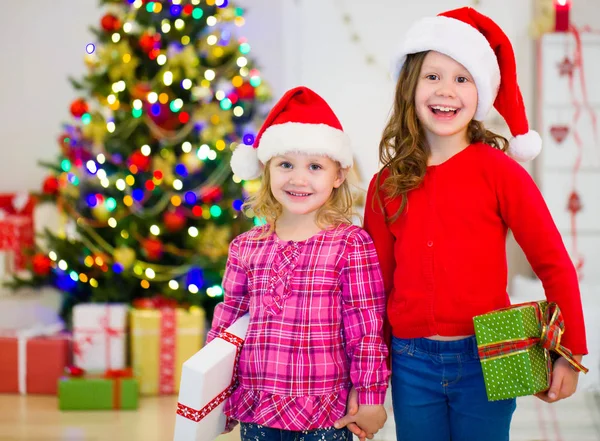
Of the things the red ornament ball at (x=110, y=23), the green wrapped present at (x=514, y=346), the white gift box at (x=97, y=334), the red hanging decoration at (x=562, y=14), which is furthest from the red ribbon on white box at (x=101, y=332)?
the red hanging decoration at (x=562, y=14)

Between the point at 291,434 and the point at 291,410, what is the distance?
80 mm

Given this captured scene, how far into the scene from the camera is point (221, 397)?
173 centimetres

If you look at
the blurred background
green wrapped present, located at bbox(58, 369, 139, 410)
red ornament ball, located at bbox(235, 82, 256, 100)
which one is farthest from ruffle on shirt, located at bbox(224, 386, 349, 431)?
red ornament ball, located at bbox(235, 82, 256, 100)

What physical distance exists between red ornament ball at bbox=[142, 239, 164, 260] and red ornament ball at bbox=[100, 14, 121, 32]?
111 cm

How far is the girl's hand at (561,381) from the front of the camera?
158 centimetres

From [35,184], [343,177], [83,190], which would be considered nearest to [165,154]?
[83,190]

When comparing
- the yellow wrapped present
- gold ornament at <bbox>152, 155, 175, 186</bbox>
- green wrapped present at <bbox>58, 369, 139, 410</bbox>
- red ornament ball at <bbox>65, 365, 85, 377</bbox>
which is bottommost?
green wrapped present at <bbox>58, 369, 139, 410</bbox>

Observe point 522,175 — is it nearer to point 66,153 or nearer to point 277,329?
point 277,329

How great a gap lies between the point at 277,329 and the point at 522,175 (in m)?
0.67

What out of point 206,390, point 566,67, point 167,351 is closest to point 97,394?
point 167,351

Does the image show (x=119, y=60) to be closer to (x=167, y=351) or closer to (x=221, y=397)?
(x=167, y=351)

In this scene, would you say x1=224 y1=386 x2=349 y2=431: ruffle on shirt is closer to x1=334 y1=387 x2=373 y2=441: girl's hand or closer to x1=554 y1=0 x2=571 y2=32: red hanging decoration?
x1=334 y1=387 x2=373 y2=441: girl's hand

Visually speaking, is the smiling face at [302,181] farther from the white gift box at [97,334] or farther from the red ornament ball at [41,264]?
the red ornament ball at [41,264]

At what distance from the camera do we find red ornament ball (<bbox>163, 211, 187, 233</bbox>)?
3729mm
